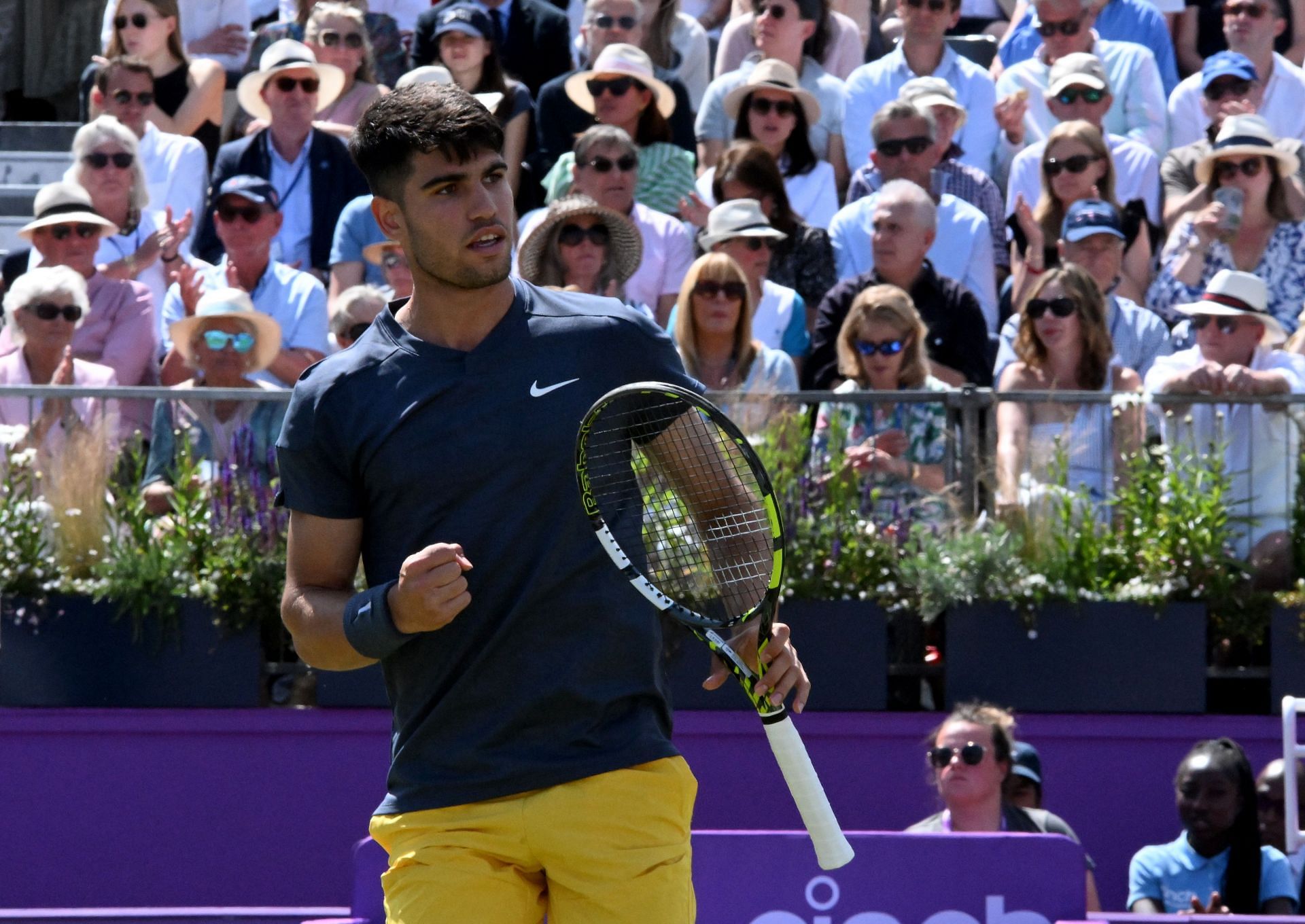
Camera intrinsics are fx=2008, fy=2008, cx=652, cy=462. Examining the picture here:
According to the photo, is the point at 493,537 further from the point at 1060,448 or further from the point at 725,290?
the point at 725,290

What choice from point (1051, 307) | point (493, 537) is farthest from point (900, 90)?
point (493, 537)

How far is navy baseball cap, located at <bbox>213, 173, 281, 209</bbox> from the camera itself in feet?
28.9

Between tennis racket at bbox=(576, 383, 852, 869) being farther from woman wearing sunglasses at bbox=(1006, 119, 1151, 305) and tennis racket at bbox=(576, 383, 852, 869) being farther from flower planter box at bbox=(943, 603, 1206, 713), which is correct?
woman wearing sunglasses at bbox=(1006, 119, 1151, 305)

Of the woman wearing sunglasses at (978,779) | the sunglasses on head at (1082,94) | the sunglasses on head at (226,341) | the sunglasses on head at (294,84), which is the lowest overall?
the woman wearing sunglasses at (978,779)

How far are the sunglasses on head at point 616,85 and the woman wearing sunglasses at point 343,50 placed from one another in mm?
1196

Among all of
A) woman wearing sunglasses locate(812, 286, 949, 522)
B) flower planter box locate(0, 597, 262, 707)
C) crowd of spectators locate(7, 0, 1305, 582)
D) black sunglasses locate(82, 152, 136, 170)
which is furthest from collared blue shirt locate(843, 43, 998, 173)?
flower planter box locate(0, 597, 262, 707)

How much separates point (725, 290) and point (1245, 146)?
9.31 feet

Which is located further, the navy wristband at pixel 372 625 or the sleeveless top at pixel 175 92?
the sleeveless top at pixel 175 92

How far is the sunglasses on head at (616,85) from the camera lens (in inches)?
380

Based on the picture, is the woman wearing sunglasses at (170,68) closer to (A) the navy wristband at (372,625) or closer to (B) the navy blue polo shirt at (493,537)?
(B) the navy blue polo shirt at (493,537)

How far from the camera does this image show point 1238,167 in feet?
29.6

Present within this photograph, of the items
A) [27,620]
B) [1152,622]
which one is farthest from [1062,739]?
[27,620]

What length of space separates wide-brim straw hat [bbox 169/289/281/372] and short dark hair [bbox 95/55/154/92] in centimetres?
285

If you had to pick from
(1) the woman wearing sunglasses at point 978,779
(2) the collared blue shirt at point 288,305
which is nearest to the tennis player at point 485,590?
(1) the woman wearing sunglasses at point 978,779
